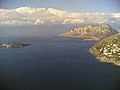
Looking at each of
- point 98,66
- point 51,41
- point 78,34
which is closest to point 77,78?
point 98,66

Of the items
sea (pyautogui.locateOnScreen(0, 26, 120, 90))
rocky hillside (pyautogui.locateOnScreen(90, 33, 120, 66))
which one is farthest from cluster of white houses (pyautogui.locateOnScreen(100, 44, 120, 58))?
sea (pyautogui.locateOnScreen(0, 26, 120, 90))

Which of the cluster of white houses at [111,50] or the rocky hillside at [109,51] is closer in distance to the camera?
the rocky hillside at [109,51]

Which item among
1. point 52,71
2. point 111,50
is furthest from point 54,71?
point 111,50

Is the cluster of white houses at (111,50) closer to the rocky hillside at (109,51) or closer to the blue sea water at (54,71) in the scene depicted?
the rocky hillside at (109,51)

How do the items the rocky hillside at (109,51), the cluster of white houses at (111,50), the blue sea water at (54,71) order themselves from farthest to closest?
the cluster of white houses at (111,50) → the rocky hillside at (109,51) → the blue sea water at (54,71)

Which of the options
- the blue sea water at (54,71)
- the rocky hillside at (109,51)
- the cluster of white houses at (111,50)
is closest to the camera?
the blue sea water at (54,71)

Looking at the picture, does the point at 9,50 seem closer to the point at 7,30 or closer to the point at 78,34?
the point at 7,30

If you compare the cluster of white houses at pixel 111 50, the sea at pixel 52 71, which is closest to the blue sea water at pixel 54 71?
the sea at pixel 52 71
